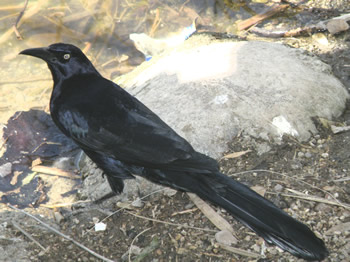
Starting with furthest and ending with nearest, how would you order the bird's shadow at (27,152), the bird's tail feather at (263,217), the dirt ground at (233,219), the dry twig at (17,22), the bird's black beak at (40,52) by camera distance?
1. the dry twig at (17,22)
2. the bird's shadow at (27,152)
3. the bird's black beak at (40,52)
4. the dirt ground at (233,219)
5. the bird's tail feather at (263,217)

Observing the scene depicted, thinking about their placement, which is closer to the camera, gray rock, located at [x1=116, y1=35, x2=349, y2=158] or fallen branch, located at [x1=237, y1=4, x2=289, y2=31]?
gray rock, located at [x1=116, y1=35, x2=349, y2=158]

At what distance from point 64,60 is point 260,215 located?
1869 millimetres

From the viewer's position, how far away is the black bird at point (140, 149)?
9.36ft

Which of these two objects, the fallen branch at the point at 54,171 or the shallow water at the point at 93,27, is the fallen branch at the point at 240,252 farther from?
the shallow water at the point at 93,27

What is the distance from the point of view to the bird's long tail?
278 centimetres

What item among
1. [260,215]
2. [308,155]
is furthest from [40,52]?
[308,155]

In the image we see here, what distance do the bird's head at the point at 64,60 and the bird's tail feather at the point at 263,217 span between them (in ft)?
4.52

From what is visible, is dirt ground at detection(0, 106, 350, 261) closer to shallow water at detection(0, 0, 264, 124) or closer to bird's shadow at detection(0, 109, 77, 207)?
bird's shadow at detection(0, 109, 77, 207)

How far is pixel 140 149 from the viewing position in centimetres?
325

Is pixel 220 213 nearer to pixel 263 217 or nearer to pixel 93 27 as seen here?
pixel 263 217

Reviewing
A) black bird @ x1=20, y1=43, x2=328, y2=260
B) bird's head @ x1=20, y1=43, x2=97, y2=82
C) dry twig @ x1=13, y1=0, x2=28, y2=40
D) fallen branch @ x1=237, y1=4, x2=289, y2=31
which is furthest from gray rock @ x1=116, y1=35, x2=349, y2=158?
dry twig @ x1=13, y1=0, x2=28, y2=40

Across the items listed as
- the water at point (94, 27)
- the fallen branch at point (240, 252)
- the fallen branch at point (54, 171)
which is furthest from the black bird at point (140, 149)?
the water at point (94, 27)

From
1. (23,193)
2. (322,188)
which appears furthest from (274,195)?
(23,193)

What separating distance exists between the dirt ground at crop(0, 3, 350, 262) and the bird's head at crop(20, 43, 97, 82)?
3.38ft
